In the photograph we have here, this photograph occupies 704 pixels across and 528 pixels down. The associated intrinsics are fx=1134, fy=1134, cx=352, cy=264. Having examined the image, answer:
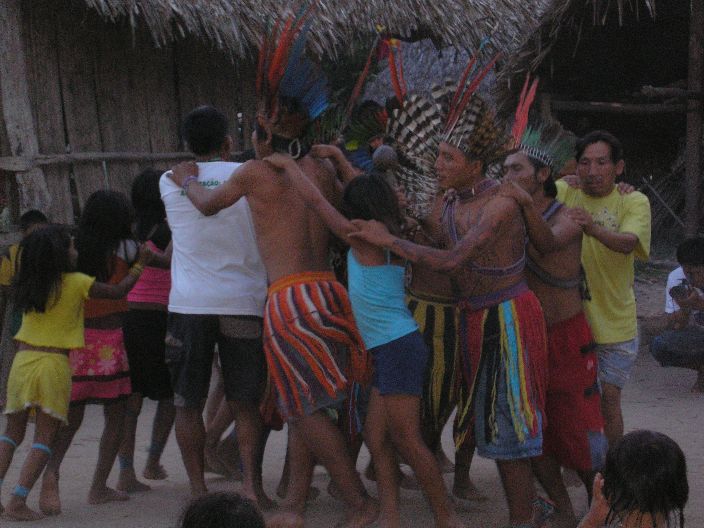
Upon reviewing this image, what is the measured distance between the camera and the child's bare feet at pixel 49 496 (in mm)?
4809

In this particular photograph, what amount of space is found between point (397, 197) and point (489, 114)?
49 centimetres

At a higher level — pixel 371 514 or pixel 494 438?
pixel 494 438

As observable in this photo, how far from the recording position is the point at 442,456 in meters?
5.55

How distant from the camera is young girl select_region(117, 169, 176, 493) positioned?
5.23m

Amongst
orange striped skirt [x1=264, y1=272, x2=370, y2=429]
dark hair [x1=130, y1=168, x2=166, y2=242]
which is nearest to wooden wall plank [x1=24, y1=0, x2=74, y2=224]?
dark hair [x1=130, y1=168, x2=166, y2=242]

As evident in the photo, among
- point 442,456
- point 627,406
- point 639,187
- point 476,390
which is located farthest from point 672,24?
point 476,390

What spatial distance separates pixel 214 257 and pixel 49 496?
125 centimetres

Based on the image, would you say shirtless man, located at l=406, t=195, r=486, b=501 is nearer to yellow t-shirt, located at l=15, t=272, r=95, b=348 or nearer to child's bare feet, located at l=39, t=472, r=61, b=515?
yellow t-shirt, located at l=15, t=272, r=95, b=348

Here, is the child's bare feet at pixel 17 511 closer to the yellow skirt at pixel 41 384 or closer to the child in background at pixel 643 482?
the yellow skirt at pixel 41 384

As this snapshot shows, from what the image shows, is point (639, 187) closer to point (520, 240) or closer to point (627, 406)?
point (627, 406)

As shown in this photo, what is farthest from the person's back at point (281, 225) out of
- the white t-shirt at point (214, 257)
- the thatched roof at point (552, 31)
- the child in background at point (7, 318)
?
the thatched roof at point (552, 31)

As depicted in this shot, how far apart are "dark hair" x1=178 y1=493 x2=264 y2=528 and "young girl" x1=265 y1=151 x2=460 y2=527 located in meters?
1.77

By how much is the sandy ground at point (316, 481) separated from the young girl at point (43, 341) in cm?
31

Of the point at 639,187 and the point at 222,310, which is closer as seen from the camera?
the point at 222,310
